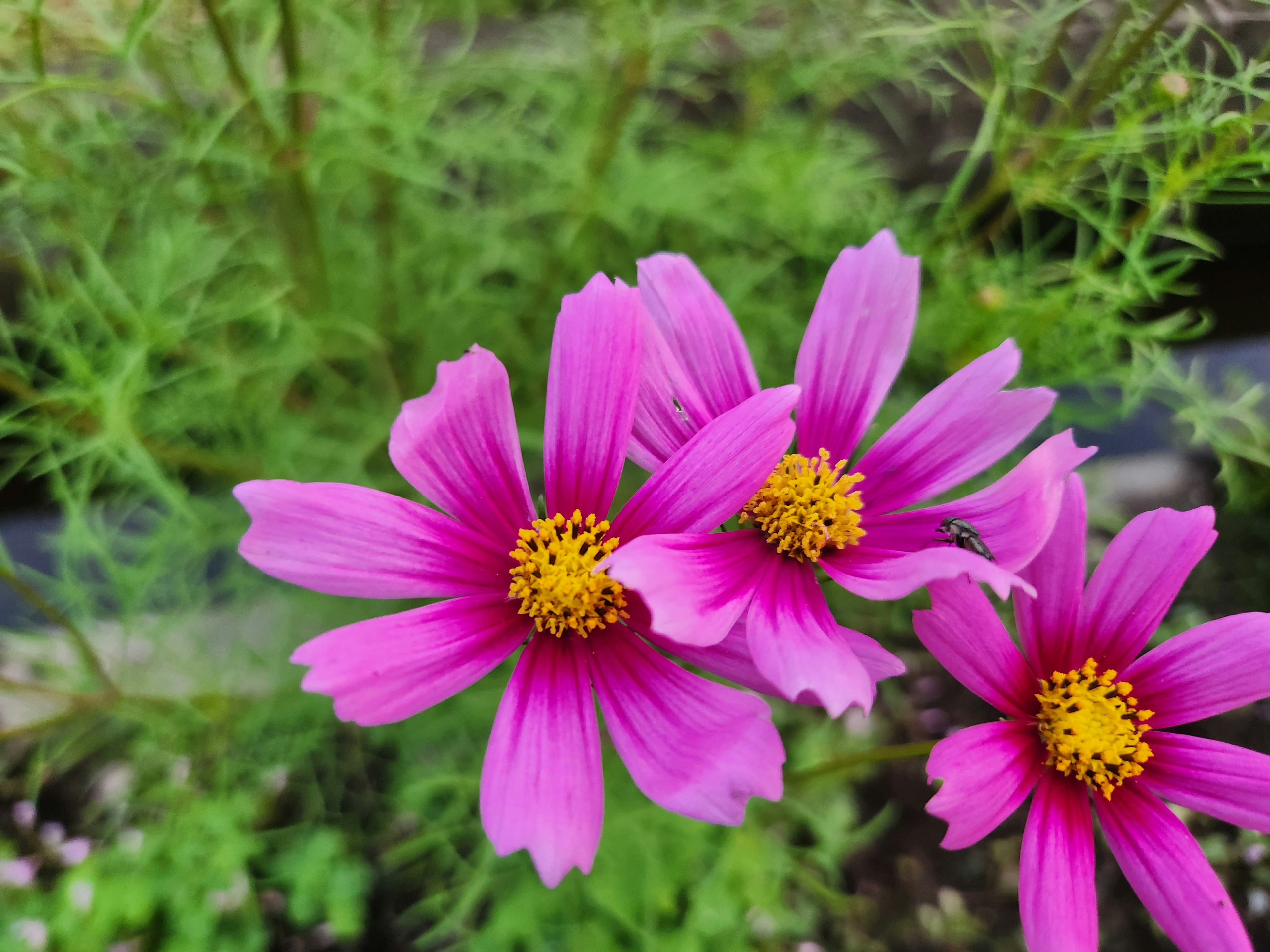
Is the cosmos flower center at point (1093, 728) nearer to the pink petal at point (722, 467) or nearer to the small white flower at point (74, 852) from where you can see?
the pink petal at point (722, 467)

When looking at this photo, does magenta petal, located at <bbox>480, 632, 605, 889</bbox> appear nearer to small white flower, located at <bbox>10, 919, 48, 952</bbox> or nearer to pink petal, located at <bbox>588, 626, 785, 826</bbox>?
pink petal, located at <bbox>588, 626, 785, 826</bbox>

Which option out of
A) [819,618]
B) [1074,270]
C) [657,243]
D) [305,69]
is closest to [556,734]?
[819,618]

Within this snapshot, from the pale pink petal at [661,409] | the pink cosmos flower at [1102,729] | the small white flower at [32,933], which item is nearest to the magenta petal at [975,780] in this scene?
the pink cosmos flower at [1102,729]

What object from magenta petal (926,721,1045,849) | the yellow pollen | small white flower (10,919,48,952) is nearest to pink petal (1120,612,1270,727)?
magenta petal (926,721,1045,849)

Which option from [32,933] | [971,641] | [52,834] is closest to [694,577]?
[971,641]

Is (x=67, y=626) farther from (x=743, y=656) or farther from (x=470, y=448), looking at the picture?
(x=743, y=656)

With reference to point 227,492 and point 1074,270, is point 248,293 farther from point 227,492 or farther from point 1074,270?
point 1074,270
